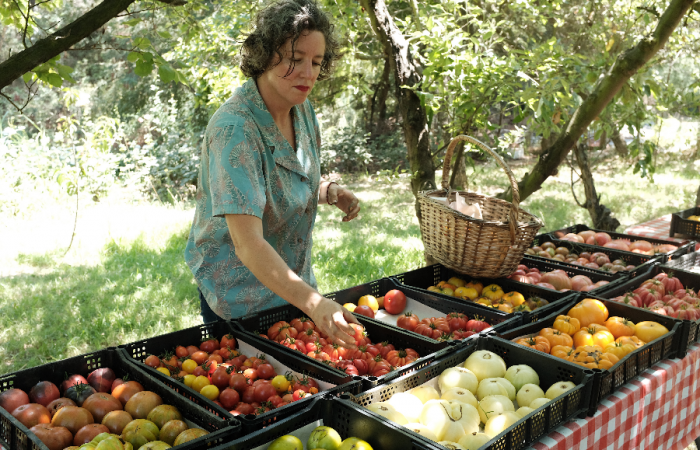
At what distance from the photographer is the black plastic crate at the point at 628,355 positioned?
175 centimetres

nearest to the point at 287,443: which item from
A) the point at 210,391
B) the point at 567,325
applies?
the point at 210,391

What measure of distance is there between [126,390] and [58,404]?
0.18 meters

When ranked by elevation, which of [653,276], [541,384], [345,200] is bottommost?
[541,384]

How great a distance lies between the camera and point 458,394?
1735mm

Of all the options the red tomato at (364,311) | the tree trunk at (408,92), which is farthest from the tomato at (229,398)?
the tree trunk at (408,92)

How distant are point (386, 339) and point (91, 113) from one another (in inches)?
527

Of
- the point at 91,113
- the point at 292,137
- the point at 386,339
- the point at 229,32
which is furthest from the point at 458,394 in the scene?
the point at 91,113

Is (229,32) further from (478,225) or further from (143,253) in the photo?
(478,225)

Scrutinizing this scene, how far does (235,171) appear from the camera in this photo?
1825mm

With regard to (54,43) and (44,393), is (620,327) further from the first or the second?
(54,43)

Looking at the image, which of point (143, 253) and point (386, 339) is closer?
point (386, 339)

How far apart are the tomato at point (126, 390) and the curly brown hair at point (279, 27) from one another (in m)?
1.12

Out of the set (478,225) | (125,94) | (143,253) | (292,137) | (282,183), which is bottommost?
(143,253)

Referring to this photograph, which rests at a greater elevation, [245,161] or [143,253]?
[245,161]
